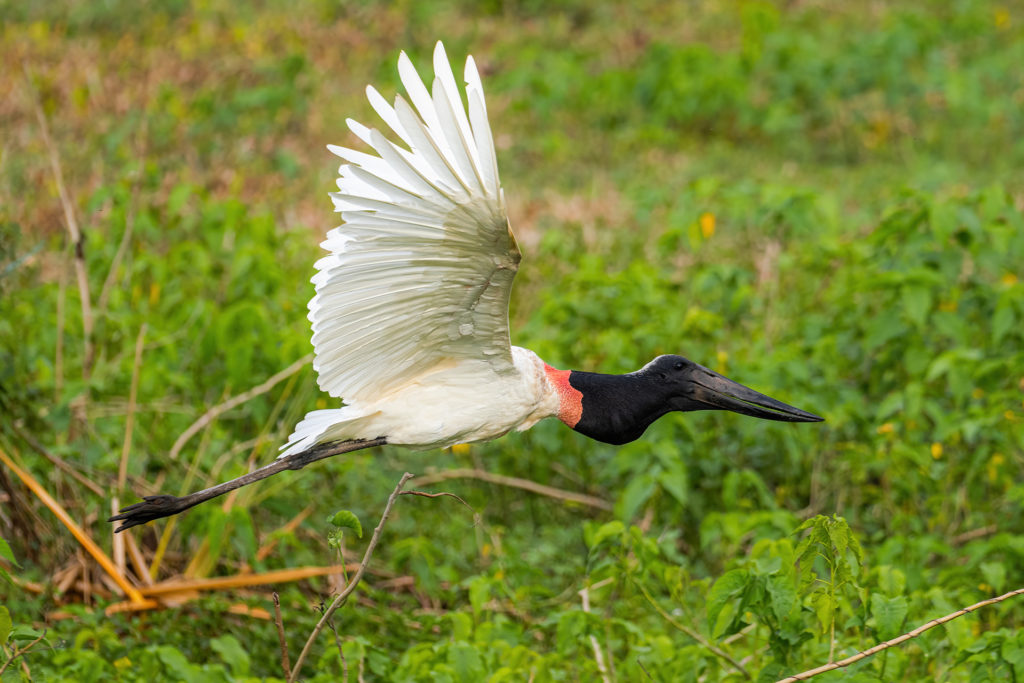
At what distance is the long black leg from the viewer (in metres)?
4.40

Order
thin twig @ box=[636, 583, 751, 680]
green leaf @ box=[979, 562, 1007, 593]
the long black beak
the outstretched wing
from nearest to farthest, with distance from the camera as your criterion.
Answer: the outstretched wing → thin twig @ box=[636, 583, 751, 680] → green leaf @ box=[979, 562, 1007, 593] → the long black beak

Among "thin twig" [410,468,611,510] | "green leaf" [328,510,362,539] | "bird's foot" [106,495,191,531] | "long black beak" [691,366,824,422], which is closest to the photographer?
"green leaf" [328,510,362,539]

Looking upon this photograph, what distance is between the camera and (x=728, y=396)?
4.71 meters

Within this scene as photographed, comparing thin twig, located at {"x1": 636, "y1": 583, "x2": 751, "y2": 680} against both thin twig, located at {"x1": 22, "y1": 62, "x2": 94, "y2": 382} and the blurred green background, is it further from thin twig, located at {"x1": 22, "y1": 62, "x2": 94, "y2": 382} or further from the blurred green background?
thin twig, located at {"x1": 22, "y1": 62, "x2": 94, "y2": 382}

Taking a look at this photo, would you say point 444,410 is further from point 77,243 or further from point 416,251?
point 77,243

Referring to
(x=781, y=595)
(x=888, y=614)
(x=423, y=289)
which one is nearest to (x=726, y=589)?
(x=781, y=595)

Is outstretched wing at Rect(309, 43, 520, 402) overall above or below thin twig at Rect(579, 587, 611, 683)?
above

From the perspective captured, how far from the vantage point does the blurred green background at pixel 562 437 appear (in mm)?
4297

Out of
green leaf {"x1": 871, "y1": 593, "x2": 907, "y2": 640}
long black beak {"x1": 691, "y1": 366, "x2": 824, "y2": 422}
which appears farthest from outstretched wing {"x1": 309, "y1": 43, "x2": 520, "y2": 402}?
green leaf {"x1": 871, "y1": 593, "x2": 907, "y2": 640}

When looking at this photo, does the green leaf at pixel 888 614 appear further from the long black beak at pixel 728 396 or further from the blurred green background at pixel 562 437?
the long black beak at pixel 728 396

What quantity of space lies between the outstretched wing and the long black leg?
0.59 ft

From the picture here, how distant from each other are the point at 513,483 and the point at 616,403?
1.50 m

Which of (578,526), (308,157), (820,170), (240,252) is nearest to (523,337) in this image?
(578,526)

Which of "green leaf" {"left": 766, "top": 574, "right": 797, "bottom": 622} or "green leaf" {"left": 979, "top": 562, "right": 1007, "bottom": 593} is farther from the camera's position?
"green leaf" {"left": 979, "top": 562, "right": 1007, "bottom": 593}
